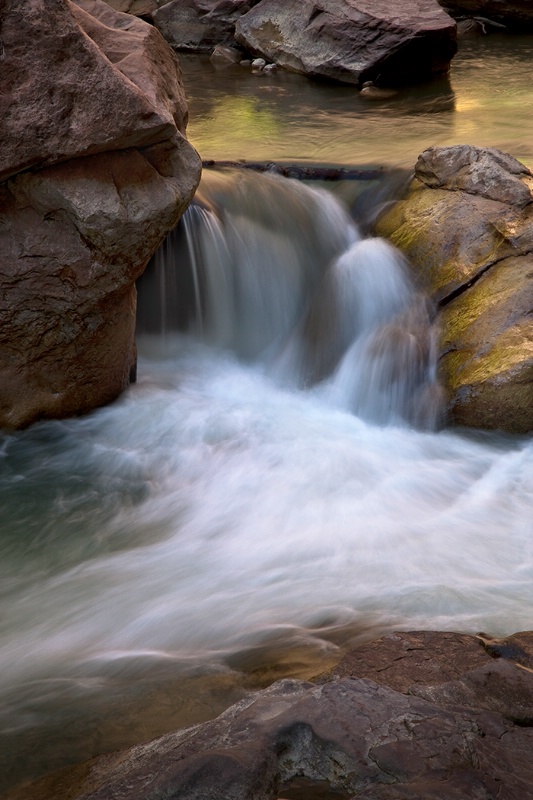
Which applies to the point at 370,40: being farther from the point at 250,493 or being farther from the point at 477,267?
the point at 250,493

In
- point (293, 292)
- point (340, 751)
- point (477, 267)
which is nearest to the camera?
point (340, 751)

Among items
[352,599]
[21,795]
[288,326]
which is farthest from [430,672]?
[288,326]

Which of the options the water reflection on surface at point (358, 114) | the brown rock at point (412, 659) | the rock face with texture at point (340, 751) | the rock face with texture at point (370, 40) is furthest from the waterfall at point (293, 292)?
the rock face with texture at point (370, 40)

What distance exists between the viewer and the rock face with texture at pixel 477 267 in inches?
196

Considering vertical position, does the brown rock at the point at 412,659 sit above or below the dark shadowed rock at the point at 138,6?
below

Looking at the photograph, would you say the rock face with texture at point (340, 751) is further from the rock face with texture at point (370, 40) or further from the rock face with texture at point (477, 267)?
the rock face with texture at point (370, 40)

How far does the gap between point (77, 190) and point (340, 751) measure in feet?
11.0

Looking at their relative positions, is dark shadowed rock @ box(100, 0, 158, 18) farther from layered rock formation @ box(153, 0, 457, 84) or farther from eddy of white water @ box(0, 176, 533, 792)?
eddy of white water @ box(0, 176, 533, 792)

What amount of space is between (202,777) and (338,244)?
5.07 m

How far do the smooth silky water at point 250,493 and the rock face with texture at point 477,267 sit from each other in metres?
0.18

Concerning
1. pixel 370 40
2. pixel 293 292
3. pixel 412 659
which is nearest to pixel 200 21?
pixel 370 40

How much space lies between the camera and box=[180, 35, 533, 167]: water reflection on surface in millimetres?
7773

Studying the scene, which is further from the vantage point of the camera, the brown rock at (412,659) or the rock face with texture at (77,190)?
the rock face with texture at (77,190)

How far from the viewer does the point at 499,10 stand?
14.0m
